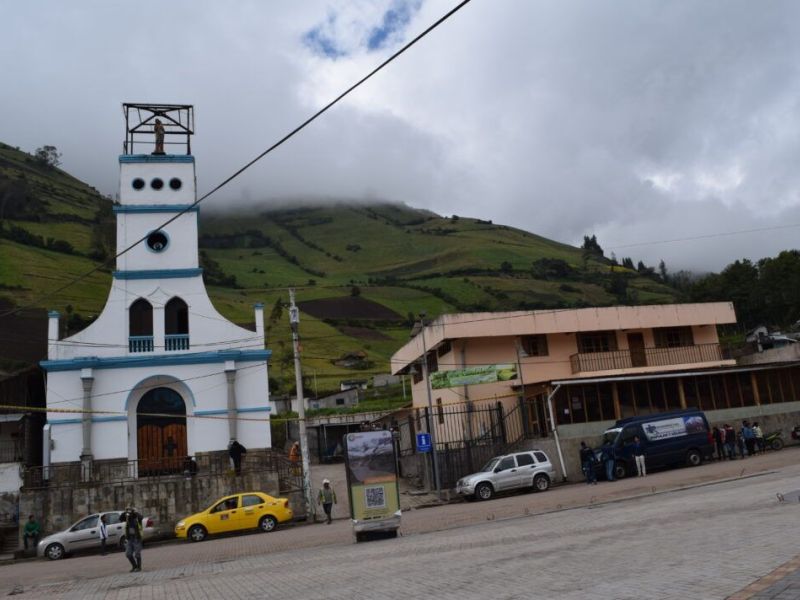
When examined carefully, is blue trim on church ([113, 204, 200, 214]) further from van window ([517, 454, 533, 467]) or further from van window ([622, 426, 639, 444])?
van window ([622, 426, 639, 444])

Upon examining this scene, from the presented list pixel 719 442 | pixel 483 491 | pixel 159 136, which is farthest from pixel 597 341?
pixel 159 136

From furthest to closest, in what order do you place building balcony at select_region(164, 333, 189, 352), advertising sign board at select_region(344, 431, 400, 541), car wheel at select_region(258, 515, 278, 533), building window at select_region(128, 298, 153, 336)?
building window at select_region(128, 298, 153, 336) < building balcony at select_region(164, 333, 189, 352) < car wheel at select_region(258, 515, 278, 533) < advertising sign board at select_region(344, 431, 400, 541)

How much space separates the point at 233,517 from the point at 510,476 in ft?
31.1

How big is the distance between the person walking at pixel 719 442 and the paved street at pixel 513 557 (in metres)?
6.85

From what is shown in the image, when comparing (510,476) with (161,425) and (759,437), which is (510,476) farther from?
(161,425)

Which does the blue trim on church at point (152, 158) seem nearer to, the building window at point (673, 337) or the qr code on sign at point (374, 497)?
the qr code on sign at point (374, 497)

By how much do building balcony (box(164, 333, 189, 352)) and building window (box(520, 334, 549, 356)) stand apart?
1539 centimetres

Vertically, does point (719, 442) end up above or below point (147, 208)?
below

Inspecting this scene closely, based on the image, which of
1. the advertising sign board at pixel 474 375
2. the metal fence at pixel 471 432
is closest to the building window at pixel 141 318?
the metal fence at pixel 471 432

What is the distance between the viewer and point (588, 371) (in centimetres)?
3503

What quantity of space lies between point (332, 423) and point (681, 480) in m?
31.0

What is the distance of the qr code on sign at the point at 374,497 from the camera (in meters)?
16.5

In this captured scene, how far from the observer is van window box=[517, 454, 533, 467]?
25595 millimetres

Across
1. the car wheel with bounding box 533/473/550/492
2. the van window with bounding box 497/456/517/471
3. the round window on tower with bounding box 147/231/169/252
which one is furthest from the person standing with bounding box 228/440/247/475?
the car wheel with bounding box 533/473/550/492
